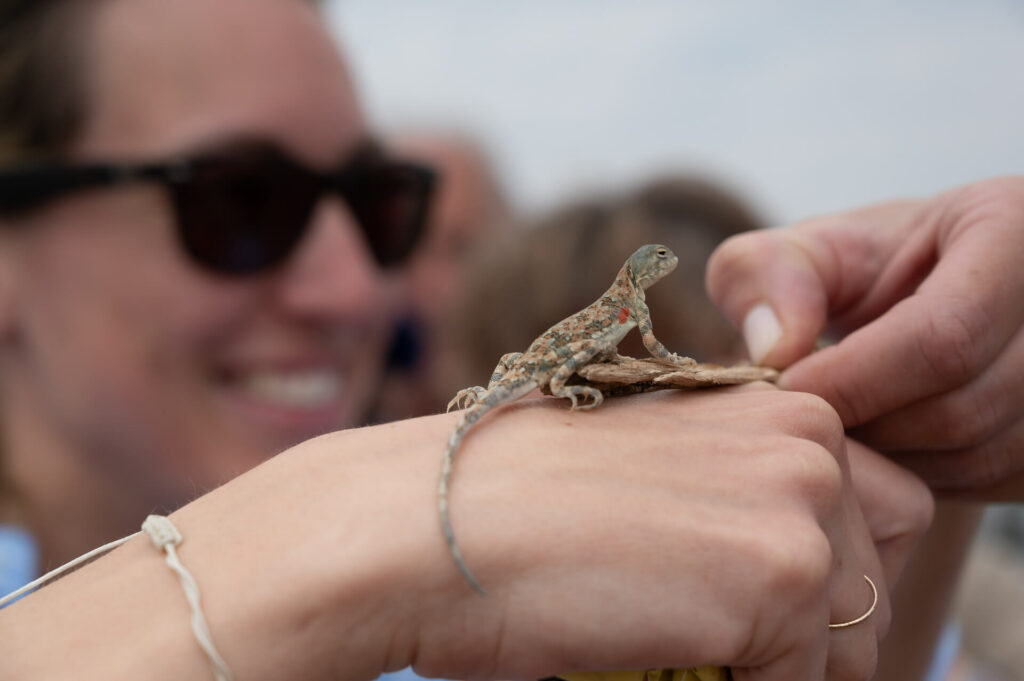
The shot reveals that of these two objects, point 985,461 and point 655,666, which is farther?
point 985,461

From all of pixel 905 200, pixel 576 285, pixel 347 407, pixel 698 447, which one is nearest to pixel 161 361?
pixel 347 407

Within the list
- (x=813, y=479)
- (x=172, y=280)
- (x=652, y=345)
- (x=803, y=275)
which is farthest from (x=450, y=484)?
(x=172, y=280)

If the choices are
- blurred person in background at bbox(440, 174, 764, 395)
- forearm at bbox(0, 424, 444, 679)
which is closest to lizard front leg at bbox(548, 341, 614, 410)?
forearm at bbox(0, 424, 444, 679)

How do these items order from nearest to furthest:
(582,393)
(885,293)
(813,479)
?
(813,479), (582,393), (885,293)

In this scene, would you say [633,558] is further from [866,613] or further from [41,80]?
[41,80]

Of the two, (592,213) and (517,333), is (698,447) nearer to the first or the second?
(517,333)

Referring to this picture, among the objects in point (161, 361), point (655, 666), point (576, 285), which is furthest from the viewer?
point (576, 285)

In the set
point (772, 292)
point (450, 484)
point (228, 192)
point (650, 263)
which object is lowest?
point (772, 292)
